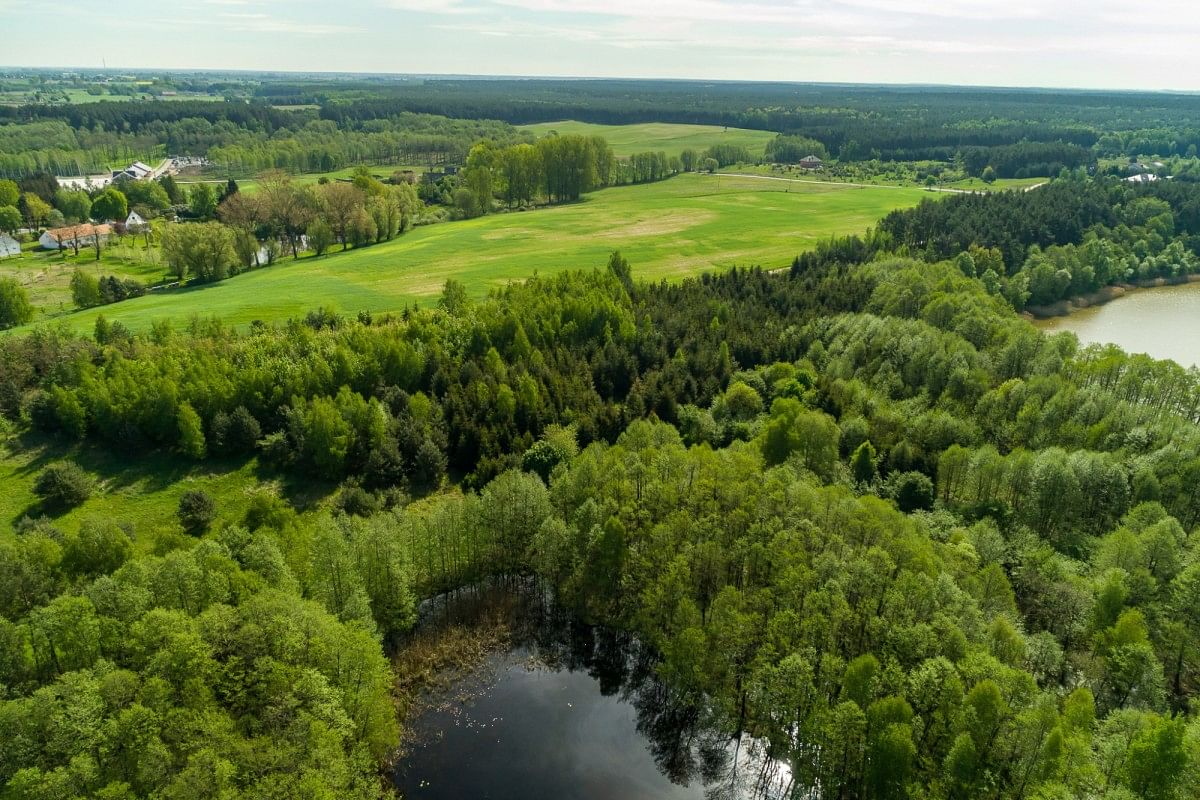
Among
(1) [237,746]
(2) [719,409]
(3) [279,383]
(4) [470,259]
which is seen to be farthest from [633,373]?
(4) [470,259]

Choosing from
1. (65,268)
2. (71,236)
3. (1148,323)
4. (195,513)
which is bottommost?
(195,513)

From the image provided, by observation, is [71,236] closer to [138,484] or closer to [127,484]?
[127,484]

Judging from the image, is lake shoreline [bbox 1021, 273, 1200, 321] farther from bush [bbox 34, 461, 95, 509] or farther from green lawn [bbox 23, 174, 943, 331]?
bush [bbox 34, 461, 95, 509]

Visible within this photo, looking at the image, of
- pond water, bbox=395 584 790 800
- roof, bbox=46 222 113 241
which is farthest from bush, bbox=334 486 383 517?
roof, bbox=46 222 113 241

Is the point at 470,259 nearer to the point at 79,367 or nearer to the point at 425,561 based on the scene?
the point at 79,367

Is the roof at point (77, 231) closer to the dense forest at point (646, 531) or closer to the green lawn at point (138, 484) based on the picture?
the dense forest at point (646, 531)

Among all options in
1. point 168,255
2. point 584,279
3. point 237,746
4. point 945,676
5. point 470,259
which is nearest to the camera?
point 237,746

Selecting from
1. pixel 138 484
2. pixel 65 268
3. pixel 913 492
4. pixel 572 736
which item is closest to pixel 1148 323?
pixel 913 492
